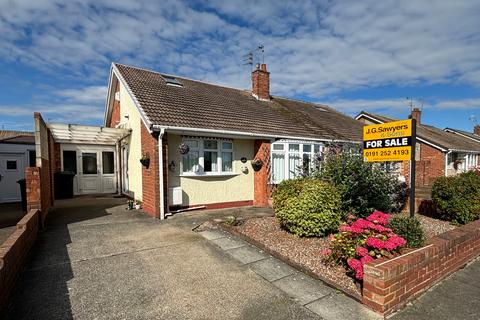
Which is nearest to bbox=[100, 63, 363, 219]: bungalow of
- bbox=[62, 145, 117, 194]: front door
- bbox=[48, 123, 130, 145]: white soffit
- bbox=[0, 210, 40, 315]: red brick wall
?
bbox=[48, 123, 130, 145]: white soffit

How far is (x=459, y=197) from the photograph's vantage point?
719 centimetres

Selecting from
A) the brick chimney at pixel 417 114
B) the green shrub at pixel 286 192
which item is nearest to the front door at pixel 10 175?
the green shrub at pixel 286 192

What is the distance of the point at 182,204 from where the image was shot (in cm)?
871

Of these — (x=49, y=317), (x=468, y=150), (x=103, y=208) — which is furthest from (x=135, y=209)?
(x=468, y=150)

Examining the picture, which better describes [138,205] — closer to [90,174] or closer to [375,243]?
[90,174]

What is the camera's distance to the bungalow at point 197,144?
8.28 m

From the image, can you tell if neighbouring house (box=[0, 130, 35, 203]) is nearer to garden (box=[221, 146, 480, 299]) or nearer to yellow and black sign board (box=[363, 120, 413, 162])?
garden (box=[221, 146, 480, 299])

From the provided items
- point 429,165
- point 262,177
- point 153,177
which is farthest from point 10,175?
point 429,165

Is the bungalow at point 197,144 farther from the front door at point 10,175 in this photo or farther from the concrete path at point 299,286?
the front door at point 10,175

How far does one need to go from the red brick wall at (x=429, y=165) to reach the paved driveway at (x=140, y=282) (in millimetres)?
19306

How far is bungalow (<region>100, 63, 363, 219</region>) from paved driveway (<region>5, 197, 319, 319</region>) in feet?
7.99

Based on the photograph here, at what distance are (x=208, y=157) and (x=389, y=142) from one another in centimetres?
564

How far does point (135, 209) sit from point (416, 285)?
8.19m

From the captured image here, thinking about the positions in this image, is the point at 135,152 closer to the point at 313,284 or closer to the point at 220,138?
the point at 220,138
